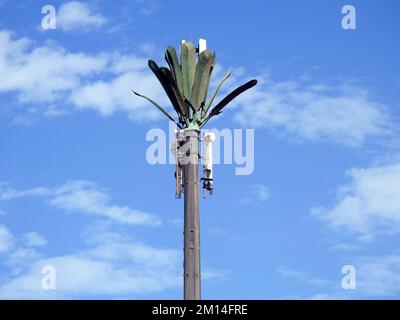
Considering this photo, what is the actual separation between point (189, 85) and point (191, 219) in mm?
3785

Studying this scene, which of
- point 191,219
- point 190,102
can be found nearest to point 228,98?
point 190,102

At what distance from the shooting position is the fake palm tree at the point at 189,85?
82.1 ft

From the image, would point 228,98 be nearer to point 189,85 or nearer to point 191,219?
point 189,85

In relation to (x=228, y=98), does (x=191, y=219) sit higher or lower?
lower

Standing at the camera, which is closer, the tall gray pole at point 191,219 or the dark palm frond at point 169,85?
the tall gray pole at point 191,219

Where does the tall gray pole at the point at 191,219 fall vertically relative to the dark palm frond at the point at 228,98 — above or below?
below

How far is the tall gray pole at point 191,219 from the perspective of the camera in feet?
76.6

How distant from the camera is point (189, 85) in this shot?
2520 centimetres

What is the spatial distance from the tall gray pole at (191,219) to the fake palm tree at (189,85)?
1.48 ft
